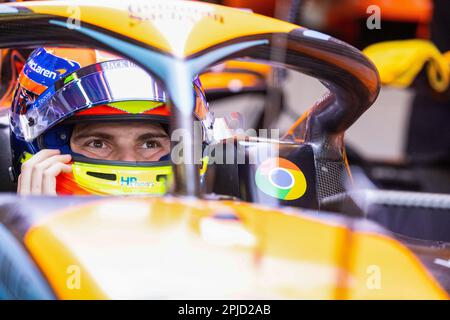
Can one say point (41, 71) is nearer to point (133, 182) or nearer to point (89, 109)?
point (89, 109)

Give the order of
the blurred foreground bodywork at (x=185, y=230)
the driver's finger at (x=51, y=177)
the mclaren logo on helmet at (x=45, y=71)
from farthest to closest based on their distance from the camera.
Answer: the mclaren logo on helmet at (x=45, y=71)
the driver's finger at (x=51, y=177)
the blurred foreground bodywork at (x=185, y=230)

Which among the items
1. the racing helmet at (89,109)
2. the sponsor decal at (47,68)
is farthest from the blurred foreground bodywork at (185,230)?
the sponsor decal at (47,68)

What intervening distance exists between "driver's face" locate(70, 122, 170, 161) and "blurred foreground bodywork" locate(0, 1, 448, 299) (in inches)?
13.5

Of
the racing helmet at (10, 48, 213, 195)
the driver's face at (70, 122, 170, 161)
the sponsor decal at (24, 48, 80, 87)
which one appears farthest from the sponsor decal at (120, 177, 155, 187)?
the sponsor decal at (24, 48, 80, 87)

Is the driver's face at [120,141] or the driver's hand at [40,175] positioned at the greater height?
the driver's face at [120,141]

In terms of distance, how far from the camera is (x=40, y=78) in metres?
1.25

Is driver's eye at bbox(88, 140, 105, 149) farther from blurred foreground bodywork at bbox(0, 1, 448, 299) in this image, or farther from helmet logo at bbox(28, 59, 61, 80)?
blurred foreground bodywork at bbox(0, 1, 448, 299)

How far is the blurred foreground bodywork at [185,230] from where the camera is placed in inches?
25.9

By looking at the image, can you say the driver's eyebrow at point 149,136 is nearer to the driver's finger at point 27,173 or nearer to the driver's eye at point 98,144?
the driver's eye at point 98,144

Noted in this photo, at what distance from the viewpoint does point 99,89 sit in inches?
46.4

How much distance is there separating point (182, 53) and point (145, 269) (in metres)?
0.34

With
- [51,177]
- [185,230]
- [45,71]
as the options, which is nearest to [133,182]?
[51,177]
